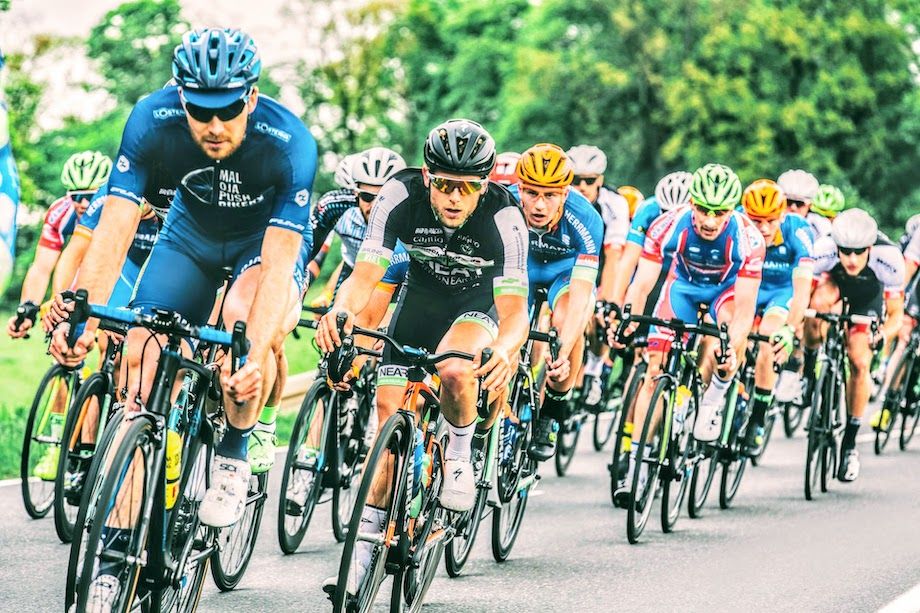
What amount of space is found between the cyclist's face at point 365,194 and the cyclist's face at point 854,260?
16.4 feet

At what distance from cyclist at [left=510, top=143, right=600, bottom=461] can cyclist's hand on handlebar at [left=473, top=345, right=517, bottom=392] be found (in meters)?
2.35

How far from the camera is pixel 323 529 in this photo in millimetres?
8789

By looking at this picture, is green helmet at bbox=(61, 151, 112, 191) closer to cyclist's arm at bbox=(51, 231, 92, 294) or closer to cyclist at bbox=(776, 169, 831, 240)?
cyclist's arm at bbox=(51, 231, 92, 294)

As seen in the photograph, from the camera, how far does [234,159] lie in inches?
234

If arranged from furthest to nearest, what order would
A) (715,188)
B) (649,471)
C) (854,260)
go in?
1. (854,260)
2. (715,188)
3. (649,471)

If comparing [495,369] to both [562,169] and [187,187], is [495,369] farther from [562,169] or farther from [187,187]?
[562,169]

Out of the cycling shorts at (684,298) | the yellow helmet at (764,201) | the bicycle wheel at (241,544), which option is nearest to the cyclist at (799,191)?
the yellow helmet at (764,201)

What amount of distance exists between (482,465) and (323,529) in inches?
68.4

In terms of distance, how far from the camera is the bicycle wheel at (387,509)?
219 inches

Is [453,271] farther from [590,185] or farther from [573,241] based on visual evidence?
[590,185]

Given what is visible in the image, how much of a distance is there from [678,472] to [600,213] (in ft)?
12.8

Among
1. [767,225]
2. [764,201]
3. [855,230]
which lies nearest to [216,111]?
[764,201]

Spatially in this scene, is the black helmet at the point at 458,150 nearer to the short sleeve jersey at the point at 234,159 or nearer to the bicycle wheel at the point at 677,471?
the short sleeve jersey at the point at 234,159

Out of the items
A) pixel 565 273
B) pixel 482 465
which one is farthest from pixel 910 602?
pixel 565 273
